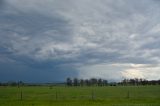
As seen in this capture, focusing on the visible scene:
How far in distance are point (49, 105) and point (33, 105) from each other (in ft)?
6.17

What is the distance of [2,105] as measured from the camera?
36.8 meters

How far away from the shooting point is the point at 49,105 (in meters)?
37.3

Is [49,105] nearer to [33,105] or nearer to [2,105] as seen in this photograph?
[33,105]

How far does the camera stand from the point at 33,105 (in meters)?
37.4

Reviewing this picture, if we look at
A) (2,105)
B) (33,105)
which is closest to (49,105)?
(33,105)

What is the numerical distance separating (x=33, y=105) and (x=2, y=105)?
352 cm

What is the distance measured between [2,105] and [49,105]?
17.6ft
